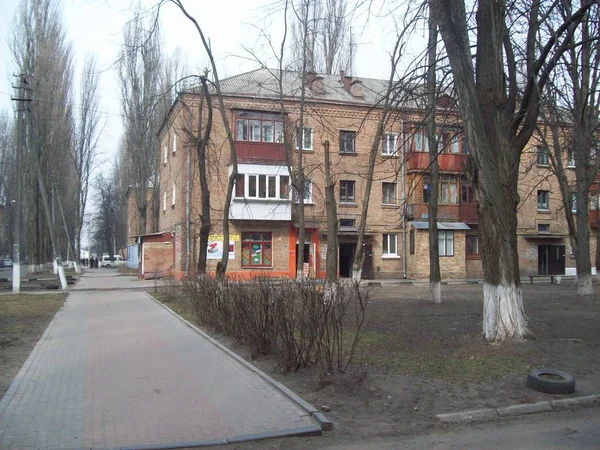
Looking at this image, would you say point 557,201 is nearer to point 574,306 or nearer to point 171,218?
point 574,306

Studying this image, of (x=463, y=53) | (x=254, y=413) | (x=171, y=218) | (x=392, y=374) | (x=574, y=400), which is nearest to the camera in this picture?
(x=254, y=413)

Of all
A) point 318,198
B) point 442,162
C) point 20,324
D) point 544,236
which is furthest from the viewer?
point 544,236

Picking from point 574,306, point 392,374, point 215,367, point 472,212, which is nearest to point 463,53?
point 392,374

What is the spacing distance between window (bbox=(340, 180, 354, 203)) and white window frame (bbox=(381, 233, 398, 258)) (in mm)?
3039

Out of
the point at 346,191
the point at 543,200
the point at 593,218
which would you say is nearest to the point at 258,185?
the point at 346,191

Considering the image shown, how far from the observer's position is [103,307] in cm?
1659

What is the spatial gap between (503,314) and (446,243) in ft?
78.0

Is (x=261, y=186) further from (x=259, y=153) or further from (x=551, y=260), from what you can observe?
(x=551, y=260)

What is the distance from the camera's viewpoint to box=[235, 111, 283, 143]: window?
28438 millimetres

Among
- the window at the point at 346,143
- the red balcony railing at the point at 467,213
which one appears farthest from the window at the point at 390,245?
the window at the point at 346,143

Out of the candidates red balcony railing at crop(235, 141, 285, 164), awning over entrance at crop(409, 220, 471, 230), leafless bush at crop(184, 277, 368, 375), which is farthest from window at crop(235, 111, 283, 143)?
leafless bush at crop(184, 277, 368, 375)

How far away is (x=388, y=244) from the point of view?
31625 millimetres

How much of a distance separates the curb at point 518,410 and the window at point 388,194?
1014 inches

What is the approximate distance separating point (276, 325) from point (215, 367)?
1.13 m
